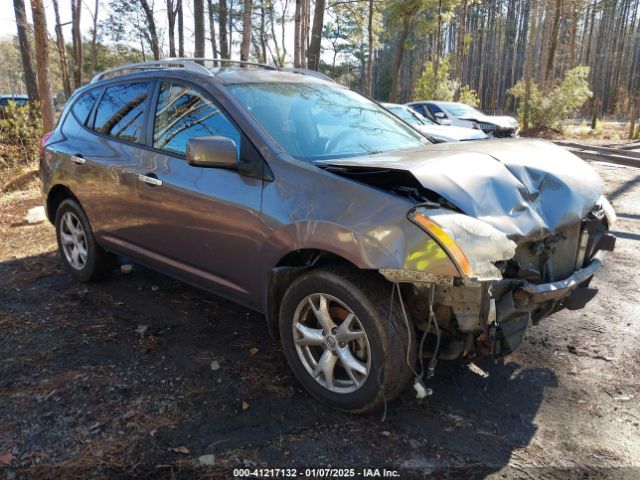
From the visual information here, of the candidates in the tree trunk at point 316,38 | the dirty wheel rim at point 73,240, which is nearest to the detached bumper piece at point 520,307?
the dirty wheel rim at point 73,240

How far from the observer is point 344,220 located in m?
2.51

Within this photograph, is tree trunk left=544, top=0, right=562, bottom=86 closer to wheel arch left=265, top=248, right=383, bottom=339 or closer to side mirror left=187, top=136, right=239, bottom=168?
side mirror left=187, top=136, right=239, bottom=168

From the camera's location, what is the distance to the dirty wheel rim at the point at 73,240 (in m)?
4.66

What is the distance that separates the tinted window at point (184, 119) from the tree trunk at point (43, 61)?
7.63 metres

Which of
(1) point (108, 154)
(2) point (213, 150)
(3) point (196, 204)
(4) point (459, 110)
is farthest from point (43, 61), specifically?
(4) point (459, 110)

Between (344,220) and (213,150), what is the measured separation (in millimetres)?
947

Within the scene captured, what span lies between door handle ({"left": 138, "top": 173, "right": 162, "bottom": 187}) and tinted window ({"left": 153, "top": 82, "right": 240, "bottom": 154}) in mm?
225

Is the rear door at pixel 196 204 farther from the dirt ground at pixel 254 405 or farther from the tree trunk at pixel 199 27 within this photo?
the tree trunk at pixel 199 27

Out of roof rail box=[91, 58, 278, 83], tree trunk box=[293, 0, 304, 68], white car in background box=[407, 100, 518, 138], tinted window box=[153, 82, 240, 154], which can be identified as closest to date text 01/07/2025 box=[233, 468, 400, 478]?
tinted window box=[153, 82, 240, 154]

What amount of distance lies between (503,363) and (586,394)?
1.65 ft

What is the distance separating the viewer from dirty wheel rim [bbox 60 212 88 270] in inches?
184

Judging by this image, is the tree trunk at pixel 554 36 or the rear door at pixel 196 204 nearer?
the rear door at pixel 196 204

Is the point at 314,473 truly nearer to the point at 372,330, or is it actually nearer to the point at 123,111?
the point at 372,330

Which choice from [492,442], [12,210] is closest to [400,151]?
[492,442]
